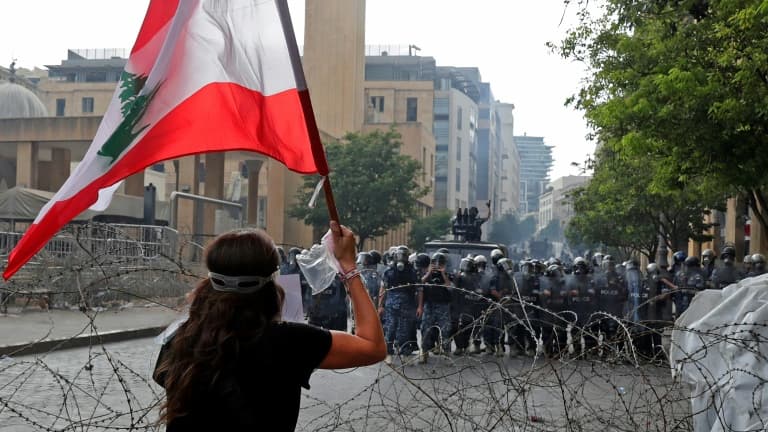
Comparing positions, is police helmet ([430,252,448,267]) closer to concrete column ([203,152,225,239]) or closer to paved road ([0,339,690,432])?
paved road ([0,339,690,432])

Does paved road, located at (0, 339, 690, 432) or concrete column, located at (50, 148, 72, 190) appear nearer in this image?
paved road, located at (0, 339, 690, 432)

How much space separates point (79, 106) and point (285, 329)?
247ft

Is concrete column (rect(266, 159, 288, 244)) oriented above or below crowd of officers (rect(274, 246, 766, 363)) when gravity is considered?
above

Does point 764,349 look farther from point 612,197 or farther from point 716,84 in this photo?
point 612,197

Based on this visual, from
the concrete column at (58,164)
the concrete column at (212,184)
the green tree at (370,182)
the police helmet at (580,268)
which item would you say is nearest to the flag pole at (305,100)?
the police helmet at (580,268)

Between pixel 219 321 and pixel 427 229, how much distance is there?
60.2 meters

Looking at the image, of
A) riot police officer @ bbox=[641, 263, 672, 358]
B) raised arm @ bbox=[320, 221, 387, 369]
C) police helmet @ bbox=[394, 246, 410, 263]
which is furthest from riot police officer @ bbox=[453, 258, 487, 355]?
raised arm @ bbox=[320, 221, 387, 369]

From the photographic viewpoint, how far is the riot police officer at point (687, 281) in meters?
16.2

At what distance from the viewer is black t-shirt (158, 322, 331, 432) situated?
259cm

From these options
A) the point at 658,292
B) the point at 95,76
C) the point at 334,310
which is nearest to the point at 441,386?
the point at 334,310

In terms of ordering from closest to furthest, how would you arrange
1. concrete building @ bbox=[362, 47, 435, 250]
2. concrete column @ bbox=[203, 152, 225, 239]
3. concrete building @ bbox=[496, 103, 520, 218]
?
1. concrete column @ bbox=[203, 152, 225, 239]
2. concrete building @ bbox=[362, 47, 435, 250]
3. concrete building @ bbox=[496, 103, 520, 218]

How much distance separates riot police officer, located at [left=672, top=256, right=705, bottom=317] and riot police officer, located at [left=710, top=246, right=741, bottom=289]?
21 cm

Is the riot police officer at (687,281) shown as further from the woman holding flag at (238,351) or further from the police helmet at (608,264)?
the woman holding flag at (238,351)

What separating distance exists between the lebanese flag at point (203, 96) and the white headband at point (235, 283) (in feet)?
3.32
